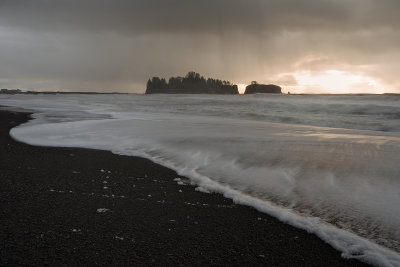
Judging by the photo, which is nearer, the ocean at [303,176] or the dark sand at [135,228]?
the dark sand at [135,228]

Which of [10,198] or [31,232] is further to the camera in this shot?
[10,198]

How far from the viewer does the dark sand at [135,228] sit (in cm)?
228

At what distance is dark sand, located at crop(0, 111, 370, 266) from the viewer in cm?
228

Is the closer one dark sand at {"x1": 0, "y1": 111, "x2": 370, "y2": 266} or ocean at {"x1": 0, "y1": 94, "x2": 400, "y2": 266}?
dark sand at {"x1": 0, "y1": 111, "x2": 370, "y2": 266}

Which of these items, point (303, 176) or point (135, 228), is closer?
point (135, 228)

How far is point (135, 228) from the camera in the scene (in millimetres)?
2730

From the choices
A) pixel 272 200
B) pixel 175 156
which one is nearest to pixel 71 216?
pixel 272 200

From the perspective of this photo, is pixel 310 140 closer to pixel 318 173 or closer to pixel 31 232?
pixel 318 173

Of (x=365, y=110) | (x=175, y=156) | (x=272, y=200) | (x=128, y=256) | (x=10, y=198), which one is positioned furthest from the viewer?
(x=365, y=110)

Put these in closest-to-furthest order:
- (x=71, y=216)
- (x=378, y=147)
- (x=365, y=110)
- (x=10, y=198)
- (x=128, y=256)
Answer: (x=128, y=256)
(x=71, y=216)
(x=10, y=198)
(x=378, y=147)
(x=365, y=110)

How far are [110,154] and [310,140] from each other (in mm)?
4697

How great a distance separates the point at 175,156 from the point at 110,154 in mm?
1248

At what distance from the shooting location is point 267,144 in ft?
22.8

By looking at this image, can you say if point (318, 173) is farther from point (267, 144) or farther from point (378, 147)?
point (378, 147)
